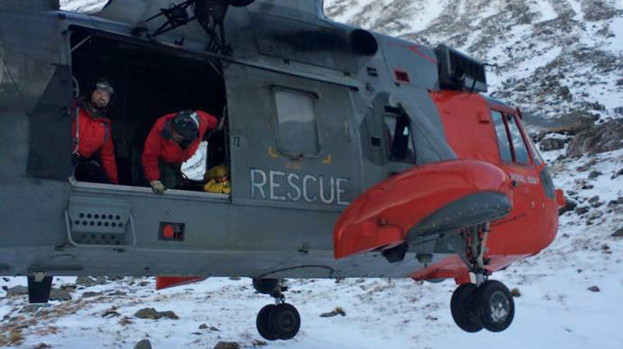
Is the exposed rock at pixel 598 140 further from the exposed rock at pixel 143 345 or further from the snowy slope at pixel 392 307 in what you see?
the exposed rock at pixel 143 345

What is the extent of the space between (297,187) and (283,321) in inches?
169

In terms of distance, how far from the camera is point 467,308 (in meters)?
6.79

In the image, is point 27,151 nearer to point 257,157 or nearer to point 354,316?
point 257,157

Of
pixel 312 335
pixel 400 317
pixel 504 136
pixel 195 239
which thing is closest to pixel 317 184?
pixel 195 239

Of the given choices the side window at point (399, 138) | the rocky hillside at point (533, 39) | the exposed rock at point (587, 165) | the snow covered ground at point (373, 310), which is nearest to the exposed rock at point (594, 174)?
the exposed rock at point (587, 165)

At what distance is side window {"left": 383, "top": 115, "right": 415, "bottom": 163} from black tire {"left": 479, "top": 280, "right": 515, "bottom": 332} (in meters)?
1.56

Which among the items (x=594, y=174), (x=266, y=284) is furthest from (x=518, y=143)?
(x=594, y=174)

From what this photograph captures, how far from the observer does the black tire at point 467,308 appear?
6691 millimetres

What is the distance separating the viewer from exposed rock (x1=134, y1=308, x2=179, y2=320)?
12.1m

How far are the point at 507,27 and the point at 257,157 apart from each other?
55194mm

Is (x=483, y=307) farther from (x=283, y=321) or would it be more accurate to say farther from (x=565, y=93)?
(x=565, y=93)

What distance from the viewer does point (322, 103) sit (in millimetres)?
6160

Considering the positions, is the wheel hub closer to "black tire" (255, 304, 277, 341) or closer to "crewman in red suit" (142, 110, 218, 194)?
"crewman in red suit" (142, 110, 218, 194)

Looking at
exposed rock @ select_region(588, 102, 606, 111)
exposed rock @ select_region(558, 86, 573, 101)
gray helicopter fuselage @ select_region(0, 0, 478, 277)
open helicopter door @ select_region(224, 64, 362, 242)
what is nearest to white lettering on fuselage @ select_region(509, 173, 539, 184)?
gray helicopter fuselage @ select_region(0, 0, 478, 277)
